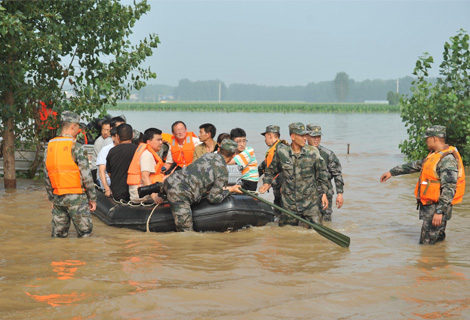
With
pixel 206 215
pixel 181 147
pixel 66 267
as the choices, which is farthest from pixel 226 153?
pixel 66 267

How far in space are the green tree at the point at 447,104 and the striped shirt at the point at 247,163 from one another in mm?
10740

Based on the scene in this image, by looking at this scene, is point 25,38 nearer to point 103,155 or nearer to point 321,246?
point 103,155

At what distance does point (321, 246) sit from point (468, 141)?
12097mm

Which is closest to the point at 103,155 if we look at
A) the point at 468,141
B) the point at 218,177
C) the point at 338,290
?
the point at 218,177

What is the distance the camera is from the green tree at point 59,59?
11961mm

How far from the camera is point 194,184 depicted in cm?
810

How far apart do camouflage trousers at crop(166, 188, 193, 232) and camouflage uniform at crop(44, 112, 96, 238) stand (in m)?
1.16

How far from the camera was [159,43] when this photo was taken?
47.0 ft

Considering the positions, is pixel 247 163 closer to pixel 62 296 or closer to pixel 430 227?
pixel 430 227

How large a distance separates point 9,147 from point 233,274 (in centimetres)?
829

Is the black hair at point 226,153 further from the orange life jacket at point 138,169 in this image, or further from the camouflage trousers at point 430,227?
the camouflage trousers at point 430,227

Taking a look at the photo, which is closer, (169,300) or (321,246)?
(169,300)

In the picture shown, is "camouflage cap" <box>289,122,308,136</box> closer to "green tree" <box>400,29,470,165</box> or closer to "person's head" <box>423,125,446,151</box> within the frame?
"person's head" <box>423,125,446,151</box>

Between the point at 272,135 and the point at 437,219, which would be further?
the point at 272,135
